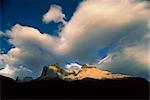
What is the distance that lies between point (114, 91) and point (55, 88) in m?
24.5

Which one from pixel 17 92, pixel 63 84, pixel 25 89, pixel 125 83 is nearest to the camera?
pixel 17 92

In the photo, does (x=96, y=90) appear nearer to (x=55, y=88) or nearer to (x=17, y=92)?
(x=55, y=88)

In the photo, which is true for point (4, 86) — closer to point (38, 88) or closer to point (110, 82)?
point (38, 88)

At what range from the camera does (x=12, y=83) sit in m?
93.8

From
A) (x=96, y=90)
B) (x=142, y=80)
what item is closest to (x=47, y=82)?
(x=96, y=90)

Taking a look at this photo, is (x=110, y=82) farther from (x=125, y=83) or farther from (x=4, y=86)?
(x=4, y=86)

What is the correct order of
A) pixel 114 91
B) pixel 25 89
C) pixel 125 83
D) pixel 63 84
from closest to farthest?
pixel 25 89, pixel 114 91, pixel 63 84, pixel 125 83

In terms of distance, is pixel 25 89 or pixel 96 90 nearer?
pixel 25 89

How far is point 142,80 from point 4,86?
68054 millimetres

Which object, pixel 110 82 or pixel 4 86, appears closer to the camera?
pixel 4 86

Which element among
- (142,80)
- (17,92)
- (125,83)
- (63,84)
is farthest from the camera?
(142,80)

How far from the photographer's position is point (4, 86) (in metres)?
88.5

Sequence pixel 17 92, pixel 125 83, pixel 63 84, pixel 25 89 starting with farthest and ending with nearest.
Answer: pixel 125 83 < pixel 63 84 < pixel 25 89 < pixel 17 92

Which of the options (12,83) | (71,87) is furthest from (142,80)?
(12,83)
